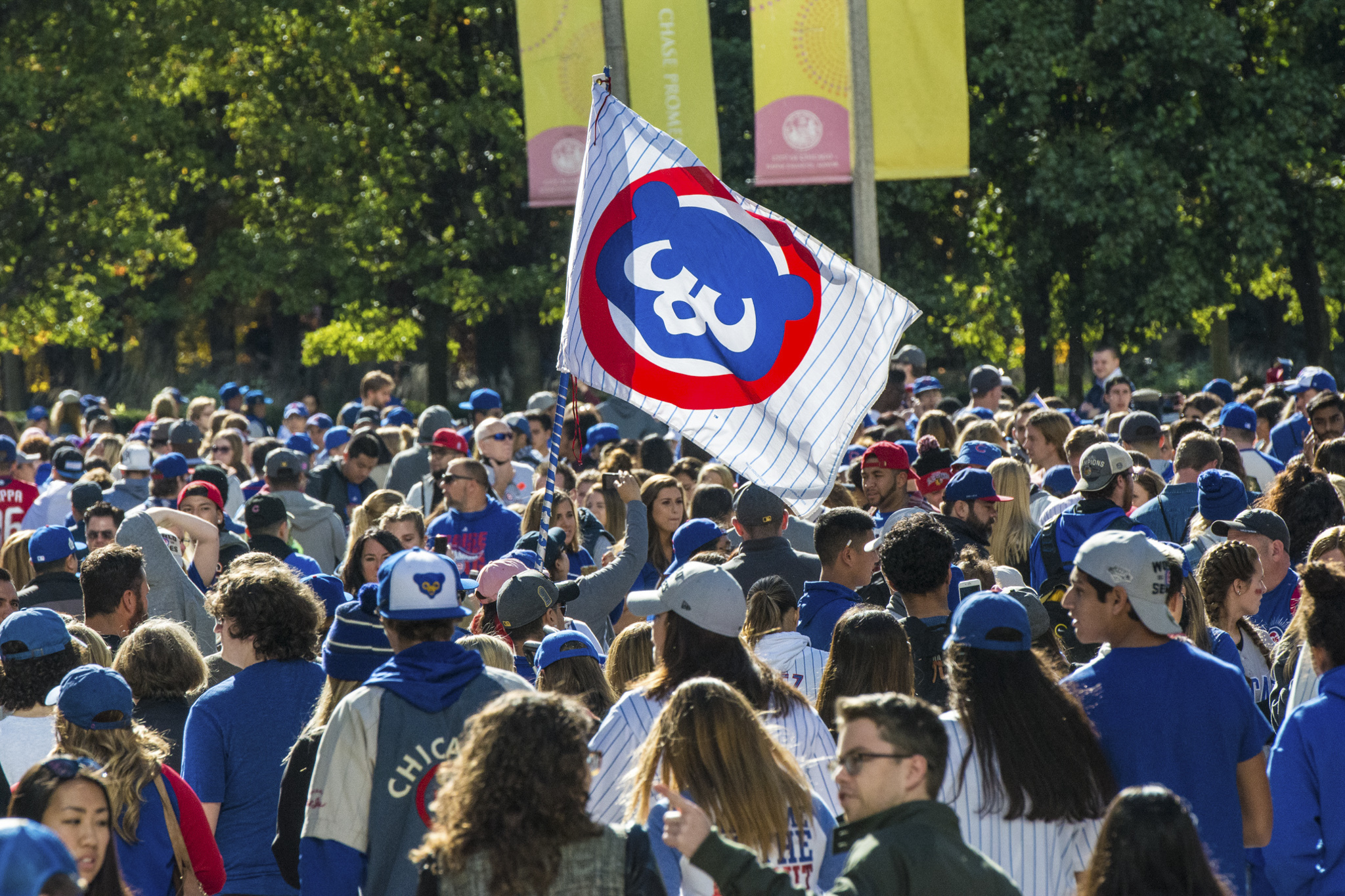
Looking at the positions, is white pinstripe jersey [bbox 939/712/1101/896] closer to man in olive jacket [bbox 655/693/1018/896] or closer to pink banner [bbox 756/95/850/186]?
man in olive jacket [bbox 655/693/1018/896]

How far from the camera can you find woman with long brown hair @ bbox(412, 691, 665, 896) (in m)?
3.09

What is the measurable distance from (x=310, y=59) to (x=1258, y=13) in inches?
690

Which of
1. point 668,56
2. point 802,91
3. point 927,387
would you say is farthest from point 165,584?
point 802,91

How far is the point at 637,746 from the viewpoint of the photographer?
13.5ft

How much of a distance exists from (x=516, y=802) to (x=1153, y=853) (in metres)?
1.29

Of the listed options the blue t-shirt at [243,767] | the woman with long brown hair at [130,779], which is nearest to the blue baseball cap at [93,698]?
the woman with long brown hair at [130,779]

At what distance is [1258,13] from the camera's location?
82.2 ft

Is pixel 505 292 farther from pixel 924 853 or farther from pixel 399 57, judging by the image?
pixel 924 853

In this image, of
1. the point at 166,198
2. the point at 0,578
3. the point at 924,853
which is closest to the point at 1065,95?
the point at 166,198

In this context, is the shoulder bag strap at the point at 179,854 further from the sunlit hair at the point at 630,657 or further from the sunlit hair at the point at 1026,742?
the sunlit hair at the point at 1026,742

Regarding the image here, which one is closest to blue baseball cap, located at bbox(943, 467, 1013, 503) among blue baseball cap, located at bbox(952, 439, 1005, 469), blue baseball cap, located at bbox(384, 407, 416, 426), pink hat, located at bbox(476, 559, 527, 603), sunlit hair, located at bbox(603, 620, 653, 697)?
blue baseball cap, located at bbox(952, 439, 1005, 469)

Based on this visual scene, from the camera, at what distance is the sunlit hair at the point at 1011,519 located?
791 cm

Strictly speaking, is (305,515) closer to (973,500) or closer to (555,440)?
(555,440)

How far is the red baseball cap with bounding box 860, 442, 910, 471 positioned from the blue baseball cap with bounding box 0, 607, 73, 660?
4266 millimetres
